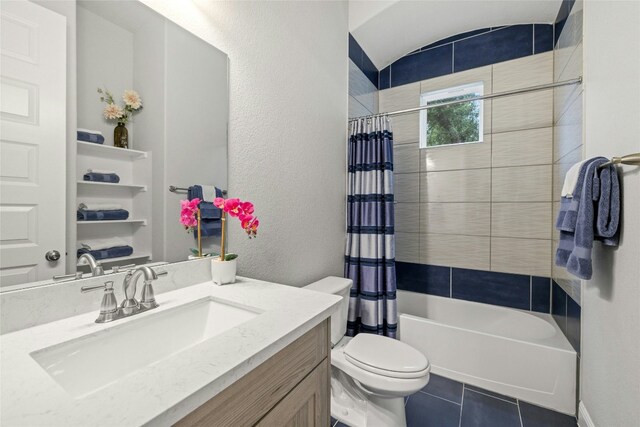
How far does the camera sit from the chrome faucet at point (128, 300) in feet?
2.62

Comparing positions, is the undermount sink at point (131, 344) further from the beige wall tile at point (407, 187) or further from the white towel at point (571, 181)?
the beige wall tile at point (407, 187)

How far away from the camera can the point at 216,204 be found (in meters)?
1.17

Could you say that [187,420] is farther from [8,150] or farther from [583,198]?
[583,198]

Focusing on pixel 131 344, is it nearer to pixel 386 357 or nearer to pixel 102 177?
pixel 102 177

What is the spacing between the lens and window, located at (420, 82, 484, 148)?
2.57m

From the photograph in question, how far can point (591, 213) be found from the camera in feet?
3.84

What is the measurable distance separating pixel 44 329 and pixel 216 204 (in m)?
0.63

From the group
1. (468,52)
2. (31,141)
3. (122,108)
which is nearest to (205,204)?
(122,108)

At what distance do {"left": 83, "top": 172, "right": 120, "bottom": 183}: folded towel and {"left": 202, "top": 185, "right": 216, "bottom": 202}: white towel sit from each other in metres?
0.32

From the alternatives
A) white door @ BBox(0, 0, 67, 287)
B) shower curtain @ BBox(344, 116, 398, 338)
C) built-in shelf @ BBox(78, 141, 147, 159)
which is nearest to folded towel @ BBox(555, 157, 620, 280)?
shower curtain @ BBox(344, 116, 398, 338)

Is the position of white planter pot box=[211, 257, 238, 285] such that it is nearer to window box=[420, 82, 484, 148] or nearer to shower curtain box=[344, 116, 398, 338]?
shower curtain box=[344, 116, 398, 338]

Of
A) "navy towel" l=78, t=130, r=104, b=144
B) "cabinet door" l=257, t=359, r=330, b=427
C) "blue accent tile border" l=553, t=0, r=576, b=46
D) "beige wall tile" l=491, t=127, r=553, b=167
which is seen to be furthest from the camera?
"beige wall tile" l=491, t=127, r=553, b=167

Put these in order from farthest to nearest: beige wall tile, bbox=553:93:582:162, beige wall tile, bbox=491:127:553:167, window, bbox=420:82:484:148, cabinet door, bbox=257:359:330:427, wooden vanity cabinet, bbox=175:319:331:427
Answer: window, bbox=420:82:484:148, beige wall tile, bbox=491:127:553:167, beige wall tile, bbox=553:93:582:162, cabinet door, bbox=257:359:330:427, wooden vanity cabinet, bbox=175:319:331:427

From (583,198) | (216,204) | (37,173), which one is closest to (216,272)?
(216,204)
